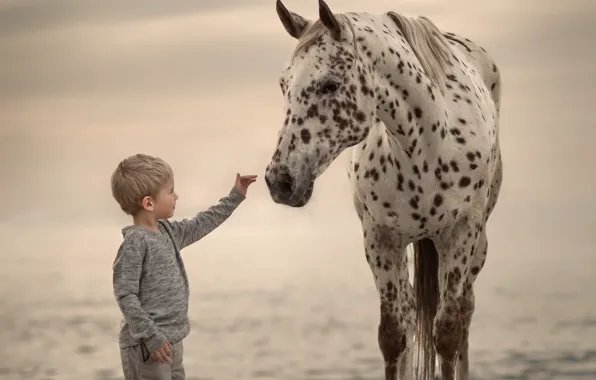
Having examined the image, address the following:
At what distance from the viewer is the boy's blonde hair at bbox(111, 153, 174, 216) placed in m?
3.12

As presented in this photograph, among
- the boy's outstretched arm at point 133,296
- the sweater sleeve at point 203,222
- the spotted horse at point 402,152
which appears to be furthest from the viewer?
the sweater sleeve at point 203,222

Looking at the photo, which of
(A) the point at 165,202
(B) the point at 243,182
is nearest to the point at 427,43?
(B) the point at 243,182

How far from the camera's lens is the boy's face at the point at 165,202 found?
314cm

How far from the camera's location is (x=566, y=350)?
5.05 metres

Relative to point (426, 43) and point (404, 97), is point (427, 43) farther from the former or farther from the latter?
point (404, 97)

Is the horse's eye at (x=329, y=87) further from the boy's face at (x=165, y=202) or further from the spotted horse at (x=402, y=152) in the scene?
the boy's face at (x=165, y=202)

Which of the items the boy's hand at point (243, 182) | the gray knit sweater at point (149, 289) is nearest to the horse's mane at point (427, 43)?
the boy's hand at point (243, 182)

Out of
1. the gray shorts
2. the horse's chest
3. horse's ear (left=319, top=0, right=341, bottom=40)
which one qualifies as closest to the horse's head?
horse's ear (left=319, top=0, right=341, bottom=40)

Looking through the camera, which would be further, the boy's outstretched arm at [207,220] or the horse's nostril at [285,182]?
the boy's outstretched arm at [207,220]

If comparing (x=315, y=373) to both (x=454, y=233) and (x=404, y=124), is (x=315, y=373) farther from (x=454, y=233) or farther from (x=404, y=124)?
(x=404, y=124)

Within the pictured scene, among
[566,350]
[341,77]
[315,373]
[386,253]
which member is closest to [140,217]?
[341,77]

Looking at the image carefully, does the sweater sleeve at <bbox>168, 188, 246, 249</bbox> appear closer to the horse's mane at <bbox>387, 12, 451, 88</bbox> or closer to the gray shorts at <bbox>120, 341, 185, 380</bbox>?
the gray shorts at <bbox>120, 341, 185, 380</bbox>

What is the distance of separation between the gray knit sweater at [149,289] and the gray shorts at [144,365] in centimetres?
2

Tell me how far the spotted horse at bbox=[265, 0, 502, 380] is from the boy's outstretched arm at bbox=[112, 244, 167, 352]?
36cm
